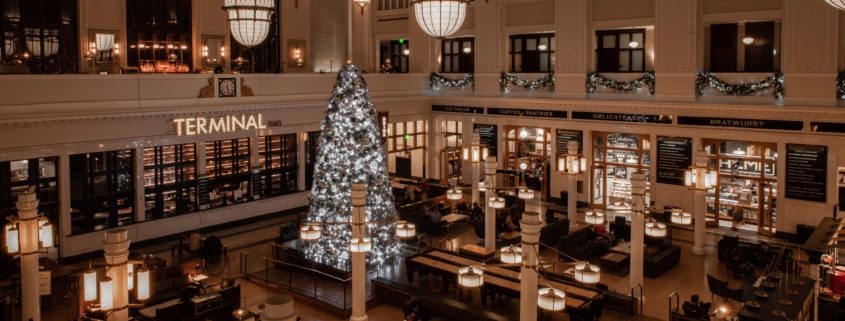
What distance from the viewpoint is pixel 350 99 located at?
13.2m

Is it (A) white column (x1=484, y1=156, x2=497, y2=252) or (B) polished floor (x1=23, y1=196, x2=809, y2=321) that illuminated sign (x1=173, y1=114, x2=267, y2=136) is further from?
(A) white column (x1=484, y1=156, x2=497, y2=252)

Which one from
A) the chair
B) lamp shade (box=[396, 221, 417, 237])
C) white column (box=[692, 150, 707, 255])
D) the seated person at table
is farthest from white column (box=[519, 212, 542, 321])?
white column (box=[692, 150, 707, 255])

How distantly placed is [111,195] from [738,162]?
51.3ft

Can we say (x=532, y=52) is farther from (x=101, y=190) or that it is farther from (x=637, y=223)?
(x=101, y=190)

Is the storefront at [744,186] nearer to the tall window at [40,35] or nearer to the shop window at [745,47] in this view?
the shop window at [745,47]

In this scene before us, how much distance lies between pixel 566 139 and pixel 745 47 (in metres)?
5.59

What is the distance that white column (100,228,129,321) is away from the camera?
6.95 metres

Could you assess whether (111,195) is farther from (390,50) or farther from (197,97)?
(390,50)

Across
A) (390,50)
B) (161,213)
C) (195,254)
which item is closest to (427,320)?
(195,254)

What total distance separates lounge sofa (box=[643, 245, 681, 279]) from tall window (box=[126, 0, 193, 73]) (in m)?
13.8

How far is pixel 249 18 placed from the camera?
444 inches

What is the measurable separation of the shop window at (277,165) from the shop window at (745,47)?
39.8 feet

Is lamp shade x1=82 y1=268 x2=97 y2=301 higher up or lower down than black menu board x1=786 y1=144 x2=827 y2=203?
lower down

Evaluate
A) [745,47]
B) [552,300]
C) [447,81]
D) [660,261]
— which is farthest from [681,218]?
[447,81]
